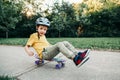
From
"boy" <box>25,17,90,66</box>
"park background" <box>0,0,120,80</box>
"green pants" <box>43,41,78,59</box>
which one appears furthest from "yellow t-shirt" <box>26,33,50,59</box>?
"park background" <box>0,0,120,80</box>

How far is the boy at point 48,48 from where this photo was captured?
3.35 metres

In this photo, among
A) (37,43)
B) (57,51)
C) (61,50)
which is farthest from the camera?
(37,43)

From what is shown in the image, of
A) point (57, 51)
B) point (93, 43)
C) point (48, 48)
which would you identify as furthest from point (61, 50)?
point (93, 43)

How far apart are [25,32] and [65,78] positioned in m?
21.5

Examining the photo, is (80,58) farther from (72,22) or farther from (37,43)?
(72,22)

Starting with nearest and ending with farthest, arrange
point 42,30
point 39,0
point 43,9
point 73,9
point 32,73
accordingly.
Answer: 1. point 32,73
2. point 42,30
3. point 73,9
4. point 43,9
5. point 39,0

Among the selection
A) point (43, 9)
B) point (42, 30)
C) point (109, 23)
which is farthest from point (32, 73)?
point (43, 9)

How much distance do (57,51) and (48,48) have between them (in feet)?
0.64

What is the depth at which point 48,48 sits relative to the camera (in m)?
3.94

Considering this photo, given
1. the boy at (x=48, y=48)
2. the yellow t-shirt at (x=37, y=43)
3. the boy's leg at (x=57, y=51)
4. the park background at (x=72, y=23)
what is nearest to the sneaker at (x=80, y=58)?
the boy at (x=48, y=48)

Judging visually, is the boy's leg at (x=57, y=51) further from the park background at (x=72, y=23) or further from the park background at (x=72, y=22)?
the park background at (x=72, y=22)

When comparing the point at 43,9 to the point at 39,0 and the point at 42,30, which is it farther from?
the point at 42,30

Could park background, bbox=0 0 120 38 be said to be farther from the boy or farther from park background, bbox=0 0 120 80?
the boy

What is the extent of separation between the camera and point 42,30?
4145 mm
